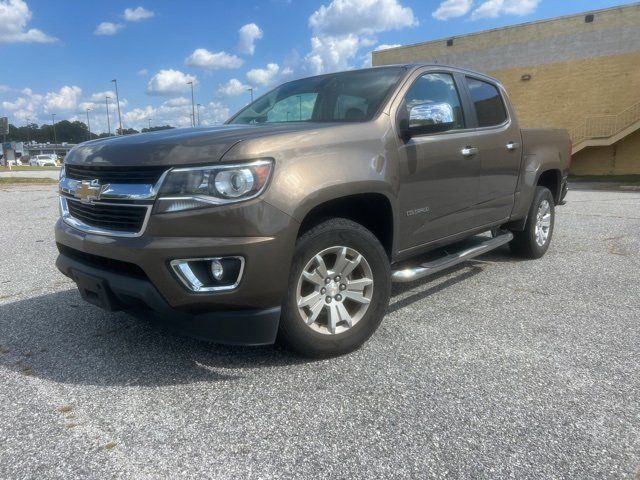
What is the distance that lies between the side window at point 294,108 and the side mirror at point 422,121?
835 mm

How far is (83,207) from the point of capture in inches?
119

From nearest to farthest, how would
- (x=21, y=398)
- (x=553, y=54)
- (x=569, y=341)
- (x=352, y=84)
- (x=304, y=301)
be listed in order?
(x=21, y=398)
(x=304, y=301)
(x=569, y=341)
(x=352, y=84)
(x=553, y=54)

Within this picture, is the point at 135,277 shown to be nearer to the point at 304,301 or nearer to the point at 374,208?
the point at 304,301

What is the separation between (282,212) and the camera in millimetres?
2633

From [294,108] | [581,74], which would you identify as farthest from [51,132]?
[294,108]

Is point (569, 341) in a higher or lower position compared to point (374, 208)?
lower

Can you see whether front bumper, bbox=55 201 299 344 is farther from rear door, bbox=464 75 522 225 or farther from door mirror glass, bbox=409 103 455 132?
rear door, bbox=464 75 522 225

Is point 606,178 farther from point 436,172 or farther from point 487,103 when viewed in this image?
point 436,172

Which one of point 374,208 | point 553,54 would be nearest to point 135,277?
point 374,208

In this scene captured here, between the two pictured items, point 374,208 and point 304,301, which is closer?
point 304,301

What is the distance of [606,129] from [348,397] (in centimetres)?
2844

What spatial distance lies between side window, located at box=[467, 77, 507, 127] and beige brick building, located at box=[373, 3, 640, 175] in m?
24.1

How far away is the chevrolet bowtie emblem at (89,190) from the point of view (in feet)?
9.29

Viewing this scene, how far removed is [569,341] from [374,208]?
1.55 m
